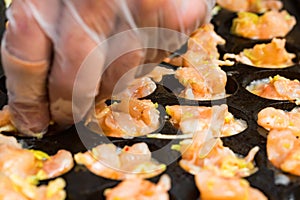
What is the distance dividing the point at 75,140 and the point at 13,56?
0.56 meters

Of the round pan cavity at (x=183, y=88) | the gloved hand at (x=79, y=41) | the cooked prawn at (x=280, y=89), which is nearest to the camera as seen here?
the gloved hand at (x=79, y=41)

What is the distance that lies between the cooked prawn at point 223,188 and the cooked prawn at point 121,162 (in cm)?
26

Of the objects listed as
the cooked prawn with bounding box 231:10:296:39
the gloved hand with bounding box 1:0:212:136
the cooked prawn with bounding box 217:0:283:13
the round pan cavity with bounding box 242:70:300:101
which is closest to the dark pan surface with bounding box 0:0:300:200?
the round pan cavity with bounding box 242:70:300:101

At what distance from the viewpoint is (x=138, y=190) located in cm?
226

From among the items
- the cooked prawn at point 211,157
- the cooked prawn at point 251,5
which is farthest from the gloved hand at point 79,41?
the cooked prawn at point 251,5

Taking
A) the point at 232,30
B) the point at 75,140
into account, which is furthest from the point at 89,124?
the point at 232,30

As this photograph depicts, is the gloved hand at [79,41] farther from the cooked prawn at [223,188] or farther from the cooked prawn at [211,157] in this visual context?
the cooked prawn at [223,188]

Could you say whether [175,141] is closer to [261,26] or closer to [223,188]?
Answer: [223,188]

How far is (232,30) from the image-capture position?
4172 millimetres

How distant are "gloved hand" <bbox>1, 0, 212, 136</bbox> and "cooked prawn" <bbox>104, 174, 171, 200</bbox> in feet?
1.49

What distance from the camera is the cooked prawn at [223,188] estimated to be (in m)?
2.24

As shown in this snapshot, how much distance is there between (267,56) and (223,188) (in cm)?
167

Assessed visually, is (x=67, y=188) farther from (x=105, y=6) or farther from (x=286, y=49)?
(x=286, y=49)

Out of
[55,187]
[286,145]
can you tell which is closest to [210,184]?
[286,145]
